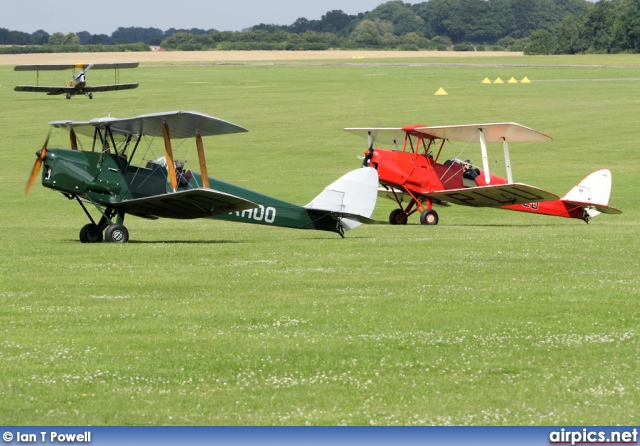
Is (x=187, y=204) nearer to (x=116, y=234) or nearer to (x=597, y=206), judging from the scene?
(x=116, y=234)

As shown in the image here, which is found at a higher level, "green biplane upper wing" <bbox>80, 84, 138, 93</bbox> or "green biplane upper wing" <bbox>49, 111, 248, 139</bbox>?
"green biplane upper wing" <bbox>49, 111, 248, 139</bbox>

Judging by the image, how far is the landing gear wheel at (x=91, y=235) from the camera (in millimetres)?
20812

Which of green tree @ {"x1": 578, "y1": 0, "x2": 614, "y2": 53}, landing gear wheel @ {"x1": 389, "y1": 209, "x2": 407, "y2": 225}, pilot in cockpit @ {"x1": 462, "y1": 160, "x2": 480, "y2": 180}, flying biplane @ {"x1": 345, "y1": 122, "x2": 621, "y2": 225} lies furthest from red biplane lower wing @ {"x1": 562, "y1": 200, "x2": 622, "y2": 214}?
green tree @ {"x1": 578, "y1": 0, "x2": 614, "y2": 53}

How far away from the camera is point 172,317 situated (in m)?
12.3

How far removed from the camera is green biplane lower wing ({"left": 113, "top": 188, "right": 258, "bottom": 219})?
63.6ft

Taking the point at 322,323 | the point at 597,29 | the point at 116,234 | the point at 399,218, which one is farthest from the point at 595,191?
the point at 597,29

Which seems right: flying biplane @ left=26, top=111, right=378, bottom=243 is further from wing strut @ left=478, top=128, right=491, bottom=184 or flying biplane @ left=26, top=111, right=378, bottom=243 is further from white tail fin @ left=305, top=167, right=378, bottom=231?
wing strut @ left=478, top=128, right=491, bottom=184

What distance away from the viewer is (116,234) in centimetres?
2034

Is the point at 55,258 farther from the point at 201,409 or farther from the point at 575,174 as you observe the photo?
the point at 575,174

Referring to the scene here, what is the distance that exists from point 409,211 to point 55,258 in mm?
11389

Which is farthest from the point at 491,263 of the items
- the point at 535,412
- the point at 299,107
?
the point at 299,107

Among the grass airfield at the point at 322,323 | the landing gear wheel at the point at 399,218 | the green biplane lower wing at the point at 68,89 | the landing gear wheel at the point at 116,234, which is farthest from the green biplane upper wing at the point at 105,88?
the landing gear wheel at the point at 116,234

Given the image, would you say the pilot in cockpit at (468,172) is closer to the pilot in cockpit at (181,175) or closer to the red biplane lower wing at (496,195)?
the red biplane lower wing at (496,195)

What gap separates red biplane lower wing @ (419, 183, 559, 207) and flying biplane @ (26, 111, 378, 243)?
4.35m
